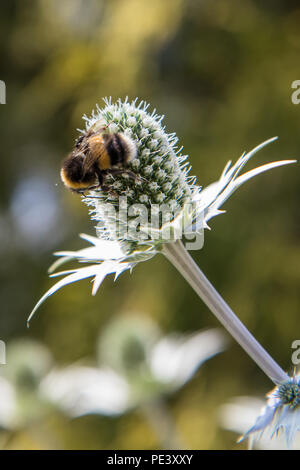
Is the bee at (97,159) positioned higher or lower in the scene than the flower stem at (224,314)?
higher

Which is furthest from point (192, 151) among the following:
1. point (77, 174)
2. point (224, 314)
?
point (224, 314)

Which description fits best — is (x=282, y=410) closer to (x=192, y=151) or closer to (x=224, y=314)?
(x=224, y=314)

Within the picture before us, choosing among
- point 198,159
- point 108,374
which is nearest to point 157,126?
point 108,374

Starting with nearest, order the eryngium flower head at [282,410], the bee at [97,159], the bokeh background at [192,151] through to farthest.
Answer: the eryngium flower head at [282,410] < the bee at [97,159] < the bokeh background at [192,151]

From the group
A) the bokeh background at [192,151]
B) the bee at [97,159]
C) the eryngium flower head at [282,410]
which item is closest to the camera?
the eryngium flower head at [282,410]

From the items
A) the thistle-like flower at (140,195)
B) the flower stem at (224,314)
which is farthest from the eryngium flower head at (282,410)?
the thistle-like flower at (140,195)

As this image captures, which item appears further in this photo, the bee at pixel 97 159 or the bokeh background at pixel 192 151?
the bokeh background at pixel 192 151

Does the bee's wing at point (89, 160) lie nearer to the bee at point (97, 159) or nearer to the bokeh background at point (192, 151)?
the bee at point (97, 159)

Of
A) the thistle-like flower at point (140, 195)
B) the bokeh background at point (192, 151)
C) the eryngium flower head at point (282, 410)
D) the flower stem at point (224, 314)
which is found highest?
the bokeh background at point (192, 151)
